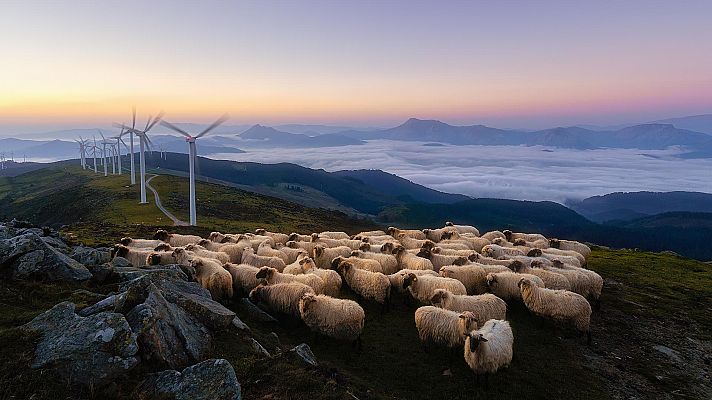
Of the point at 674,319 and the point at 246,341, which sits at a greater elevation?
the point at 246,341

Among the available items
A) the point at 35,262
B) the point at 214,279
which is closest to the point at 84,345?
the point at 35,262

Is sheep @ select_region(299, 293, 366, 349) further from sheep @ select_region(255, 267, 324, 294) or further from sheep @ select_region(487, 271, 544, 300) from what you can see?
sheep @ select_region(487, 271, 544, 300)

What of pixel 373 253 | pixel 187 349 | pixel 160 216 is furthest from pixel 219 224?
pixel 187 349

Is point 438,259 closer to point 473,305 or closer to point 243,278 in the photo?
point 473,305

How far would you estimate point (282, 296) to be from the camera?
18.0m

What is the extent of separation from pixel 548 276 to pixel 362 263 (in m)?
9.72

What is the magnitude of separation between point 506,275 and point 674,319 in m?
9.75

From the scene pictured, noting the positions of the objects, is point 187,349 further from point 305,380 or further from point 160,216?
point 160,216

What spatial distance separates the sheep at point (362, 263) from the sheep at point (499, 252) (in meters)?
8.33

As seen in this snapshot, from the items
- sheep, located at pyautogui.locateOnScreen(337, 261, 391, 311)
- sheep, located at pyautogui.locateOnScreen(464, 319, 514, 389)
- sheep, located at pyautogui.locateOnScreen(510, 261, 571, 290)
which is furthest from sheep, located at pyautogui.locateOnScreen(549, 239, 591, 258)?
sheep, located at pyautogui.locateOnScreen(464, 319, 514, 389)

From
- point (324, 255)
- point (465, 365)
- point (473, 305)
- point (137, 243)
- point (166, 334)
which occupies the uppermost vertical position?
point (166, 334)

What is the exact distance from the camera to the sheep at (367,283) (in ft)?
66.3

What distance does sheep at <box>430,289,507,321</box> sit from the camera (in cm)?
1750

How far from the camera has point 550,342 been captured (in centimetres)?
1797
